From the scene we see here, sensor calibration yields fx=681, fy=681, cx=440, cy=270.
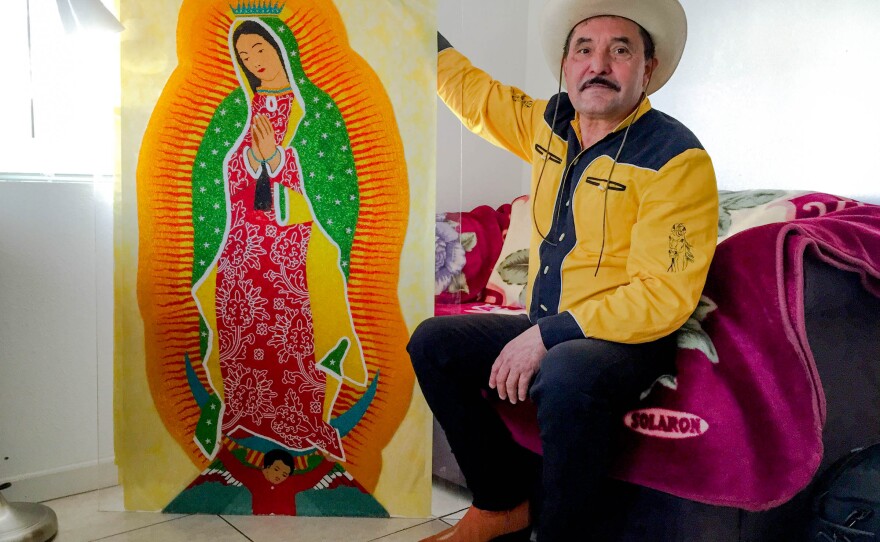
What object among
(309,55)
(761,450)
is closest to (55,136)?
(309,55)

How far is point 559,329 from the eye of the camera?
1.33m

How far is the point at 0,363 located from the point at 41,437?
0.23 meters

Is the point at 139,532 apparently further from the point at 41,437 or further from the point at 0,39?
the point at 0,39

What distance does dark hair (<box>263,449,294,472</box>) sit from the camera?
1687 mm

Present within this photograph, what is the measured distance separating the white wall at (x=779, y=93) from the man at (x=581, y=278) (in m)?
0.28

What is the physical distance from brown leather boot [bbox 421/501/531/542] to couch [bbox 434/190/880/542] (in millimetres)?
169

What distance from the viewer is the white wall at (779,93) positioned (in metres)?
1.78

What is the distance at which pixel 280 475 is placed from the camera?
1.69m

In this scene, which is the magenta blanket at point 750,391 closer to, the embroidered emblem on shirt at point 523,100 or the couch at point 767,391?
the couch at point 767,391

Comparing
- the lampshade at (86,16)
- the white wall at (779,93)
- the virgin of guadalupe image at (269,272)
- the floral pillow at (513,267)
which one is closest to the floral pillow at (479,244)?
the floral pillow at (513,267)

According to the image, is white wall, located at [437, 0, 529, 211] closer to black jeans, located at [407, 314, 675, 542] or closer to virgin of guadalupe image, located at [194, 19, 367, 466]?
virgin of guadalupe image, located at [194, 19, 367, 466]

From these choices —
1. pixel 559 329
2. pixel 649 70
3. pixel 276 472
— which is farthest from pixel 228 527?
pixel 649 70

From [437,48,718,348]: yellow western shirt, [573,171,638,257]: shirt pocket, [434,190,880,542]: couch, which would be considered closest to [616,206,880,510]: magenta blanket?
[434,190,880,542]: couch

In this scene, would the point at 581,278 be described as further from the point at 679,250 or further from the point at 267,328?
the point at 267,328
